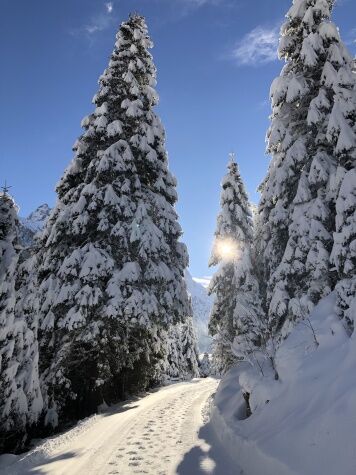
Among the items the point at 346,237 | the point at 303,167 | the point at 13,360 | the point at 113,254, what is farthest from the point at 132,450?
the point at 303,167

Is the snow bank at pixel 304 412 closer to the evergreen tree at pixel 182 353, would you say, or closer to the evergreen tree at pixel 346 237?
the evergreen tree at pixel 346 237

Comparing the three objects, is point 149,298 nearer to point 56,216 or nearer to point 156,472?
point 56,216

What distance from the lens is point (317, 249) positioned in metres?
13.4

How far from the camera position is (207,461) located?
8.43 m

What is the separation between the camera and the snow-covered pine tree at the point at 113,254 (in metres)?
16.0

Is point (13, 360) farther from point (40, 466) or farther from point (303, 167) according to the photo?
point (303, 167)

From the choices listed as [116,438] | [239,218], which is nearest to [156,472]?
[116,438]

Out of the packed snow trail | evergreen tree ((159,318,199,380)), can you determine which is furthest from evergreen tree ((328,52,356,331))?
evergreen tree ((159,318,199,380))

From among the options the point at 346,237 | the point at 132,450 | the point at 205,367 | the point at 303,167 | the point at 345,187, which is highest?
the point at 303,167

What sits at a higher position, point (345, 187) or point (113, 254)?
point (113, 254)

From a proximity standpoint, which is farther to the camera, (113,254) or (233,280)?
(233,280)

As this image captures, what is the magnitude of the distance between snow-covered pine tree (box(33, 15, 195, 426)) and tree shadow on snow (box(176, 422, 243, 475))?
236 inches

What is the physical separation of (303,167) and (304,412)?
410 inches

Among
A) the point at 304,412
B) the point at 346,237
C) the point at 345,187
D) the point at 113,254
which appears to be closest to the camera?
the point at 304,412
